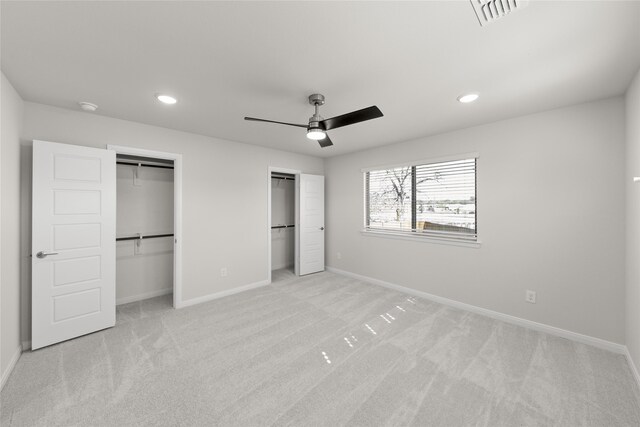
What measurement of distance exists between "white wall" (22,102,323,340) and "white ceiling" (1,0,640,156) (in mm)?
332

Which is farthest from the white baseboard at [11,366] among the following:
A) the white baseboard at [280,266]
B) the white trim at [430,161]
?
the white trim at [430,161]

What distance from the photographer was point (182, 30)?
1.52 meters

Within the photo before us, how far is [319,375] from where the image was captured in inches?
81.9

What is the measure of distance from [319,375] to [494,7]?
2.70m

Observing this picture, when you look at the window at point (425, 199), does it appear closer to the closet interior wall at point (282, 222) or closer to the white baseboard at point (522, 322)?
the white baseboard at point (522, 322)

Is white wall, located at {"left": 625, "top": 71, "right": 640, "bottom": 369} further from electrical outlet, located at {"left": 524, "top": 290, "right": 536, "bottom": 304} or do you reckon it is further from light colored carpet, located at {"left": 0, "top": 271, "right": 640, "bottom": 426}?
electrical outlet, located at {"left": 524, "top": 290, "right": 536, "bottom": 304}

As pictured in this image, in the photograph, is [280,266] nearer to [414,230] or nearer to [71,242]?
[414,230]

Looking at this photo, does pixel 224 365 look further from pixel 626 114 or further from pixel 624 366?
pixel 626 114

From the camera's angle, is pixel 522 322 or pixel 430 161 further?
pixel 430 161

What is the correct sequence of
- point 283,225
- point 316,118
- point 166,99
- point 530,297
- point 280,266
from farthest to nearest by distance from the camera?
point 280,266, point 283,225, point 530,297, point 166,99, point 316,118

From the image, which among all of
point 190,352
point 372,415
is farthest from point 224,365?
point 372,415

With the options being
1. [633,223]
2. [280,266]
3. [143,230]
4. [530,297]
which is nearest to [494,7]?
[633,223]

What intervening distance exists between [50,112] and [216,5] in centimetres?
260

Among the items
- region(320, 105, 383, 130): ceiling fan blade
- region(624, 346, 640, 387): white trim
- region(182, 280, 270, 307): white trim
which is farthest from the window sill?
region(320, 105, 383, 130): ceiling fan blade
